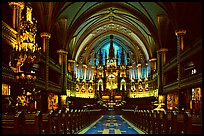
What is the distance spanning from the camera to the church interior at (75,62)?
1347 cm

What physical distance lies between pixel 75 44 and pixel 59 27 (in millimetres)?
8044

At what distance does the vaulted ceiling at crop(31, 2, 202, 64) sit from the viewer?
30734 mm

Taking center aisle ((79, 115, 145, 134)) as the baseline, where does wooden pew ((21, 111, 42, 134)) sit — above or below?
above

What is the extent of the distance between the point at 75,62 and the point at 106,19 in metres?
8.38

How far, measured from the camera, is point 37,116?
9.63 meters

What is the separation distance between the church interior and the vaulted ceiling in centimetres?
9

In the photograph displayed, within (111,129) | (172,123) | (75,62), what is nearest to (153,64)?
(75,62)

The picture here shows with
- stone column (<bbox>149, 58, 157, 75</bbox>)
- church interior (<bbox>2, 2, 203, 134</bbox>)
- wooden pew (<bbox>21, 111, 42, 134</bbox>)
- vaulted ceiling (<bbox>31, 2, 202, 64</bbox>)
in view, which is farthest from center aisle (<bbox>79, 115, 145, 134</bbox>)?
stone column (<bbox>149, 58, 157, 75</bbox>)

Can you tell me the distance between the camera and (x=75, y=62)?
49.9 m

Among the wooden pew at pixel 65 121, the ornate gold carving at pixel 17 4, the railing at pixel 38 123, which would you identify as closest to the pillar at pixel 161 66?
the ornate gold carving at pixel 17 4

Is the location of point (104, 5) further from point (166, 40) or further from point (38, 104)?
point (38, 104)

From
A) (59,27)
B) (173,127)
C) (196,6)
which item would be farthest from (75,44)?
(173,127)

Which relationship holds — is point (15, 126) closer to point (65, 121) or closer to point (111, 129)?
point (65, 121)

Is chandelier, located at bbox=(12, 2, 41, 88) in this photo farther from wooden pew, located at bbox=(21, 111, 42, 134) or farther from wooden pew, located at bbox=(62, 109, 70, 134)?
wooden pew, located at bbox=(21, 111, 42, 134)
